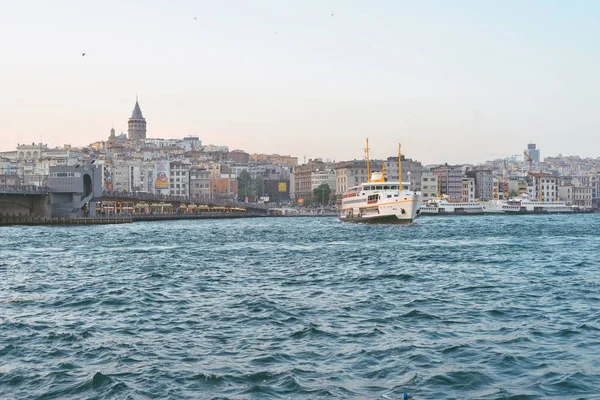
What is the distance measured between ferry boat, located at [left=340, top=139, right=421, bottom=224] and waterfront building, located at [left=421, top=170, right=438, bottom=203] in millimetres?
83892

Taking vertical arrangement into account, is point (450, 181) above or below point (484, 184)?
above

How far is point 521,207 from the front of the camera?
155625mm

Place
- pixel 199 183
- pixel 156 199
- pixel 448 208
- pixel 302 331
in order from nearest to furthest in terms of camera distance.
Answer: pixel 302 331 → pixel 156 199 → pixel 448 208 → pixel 199 183

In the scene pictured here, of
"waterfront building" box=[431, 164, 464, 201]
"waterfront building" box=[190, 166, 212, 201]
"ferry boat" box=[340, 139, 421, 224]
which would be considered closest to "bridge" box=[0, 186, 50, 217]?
"ferry boat" box=[340, 139, 421, 224]

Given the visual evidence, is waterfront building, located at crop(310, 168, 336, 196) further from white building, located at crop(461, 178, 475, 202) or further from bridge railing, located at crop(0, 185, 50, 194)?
bridge railing, located at crop(0, 185, 50, 194)

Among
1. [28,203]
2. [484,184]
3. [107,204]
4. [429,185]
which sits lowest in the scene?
[107,204]

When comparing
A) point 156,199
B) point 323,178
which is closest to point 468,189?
point 323,178

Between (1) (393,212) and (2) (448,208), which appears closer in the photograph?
(1) (393,212)

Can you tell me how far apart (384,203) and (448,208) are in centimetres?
7364

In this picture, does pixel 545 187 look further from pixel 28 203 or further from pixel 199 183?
pixel 28 203

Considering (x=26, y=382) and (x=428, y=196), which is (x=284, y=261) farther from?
(x=428, y=196)

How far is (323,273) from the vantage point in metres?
28.2

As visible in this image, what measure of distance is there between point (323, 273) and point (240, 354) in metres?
14.3

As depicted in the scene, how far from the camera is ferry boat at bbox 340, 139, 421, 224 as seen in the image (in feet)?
244
